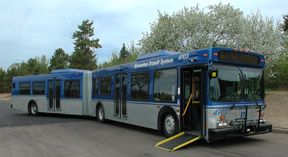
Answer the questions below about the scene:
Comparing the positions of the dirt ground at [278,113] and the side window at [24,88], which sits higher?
the side window at [24,88]

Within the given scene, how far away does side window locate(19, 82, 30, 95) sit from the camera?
2406cm

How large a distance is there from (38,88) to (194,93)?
14.3 meters

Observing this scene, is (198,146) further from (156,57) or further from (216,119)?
(156,57)

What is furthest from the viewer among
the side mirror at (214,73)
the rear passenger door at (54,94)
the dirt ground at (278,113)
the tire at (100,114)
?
the rear passenger door at (54,94)

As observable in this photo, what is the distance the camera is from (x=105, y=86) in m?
17.4

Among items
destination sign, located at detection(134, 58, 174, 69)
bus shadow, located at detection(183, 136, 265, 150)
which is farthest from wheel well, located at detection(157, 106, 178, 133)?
destination sign, located at detection(134, 58, 174, 69)

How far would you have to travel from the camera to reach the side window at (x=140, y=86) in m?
13.6

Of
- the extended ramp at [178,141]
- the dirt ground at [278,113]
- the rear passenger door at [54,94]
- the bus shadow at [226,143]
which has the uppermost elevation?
the rear passenger door at [54,94]

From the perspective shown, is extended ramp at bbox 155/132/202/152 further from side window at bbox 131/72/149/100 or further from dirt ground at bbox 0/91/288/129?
dirt ground at bbox 0/91/288/129

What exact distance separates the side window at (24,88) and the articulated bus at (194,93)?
31.5 feet

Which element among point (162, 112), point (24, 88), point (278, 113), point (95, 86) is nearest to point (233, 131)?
point (162, 112)

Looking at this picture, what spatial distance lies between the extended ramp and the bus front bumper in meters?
0.59

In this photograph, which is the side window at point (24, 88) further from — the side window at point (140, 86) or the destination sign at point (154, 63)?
the destination sign at point (154, 63)

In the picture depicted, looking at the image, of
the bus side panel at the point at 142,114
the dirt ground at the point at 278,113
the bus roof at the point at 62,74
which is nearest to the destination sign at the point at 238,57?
the bus side panel at the point at 142,114
